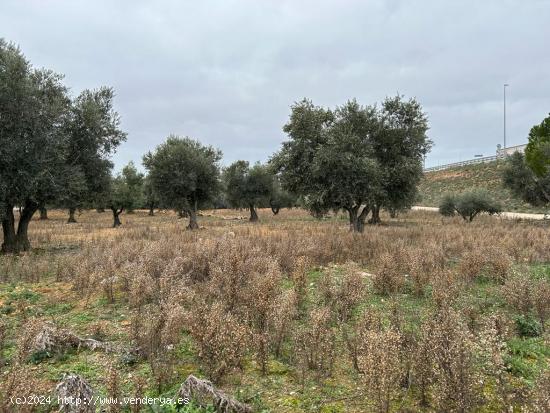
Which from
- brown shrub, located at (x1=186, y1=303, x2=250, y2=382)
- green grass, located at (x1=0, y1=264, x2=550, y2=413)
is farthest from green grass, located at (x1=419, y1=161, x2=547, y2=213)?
brown shrub, located at (x1=186, y1=303, x2=250, y2=382)

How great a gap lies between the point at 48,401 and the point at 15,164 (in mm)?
15159

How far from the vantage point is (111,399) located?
385 cm

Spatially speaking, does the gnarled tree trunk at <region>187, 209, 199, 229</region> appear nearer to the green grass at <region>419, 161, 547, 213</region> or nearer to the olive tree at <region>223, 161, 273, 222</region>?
the olive tree at <region>223, 161, 273, 222</region>

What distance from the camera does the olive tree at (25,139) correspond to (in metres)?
15.8

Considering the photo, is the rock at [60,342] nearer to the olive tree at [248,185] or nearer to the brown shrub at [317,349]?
the brown shrub at [317,349]

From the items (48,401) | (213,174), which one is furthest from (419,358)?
(213,174)

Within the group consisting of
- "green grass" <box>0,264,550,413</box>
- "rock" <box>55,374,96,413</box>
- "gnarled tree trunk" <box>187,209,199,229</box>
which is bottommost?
"green grass" <box>0,264,550,413</box>

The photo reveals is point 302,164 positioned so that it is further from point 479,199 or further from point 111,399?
point 479,199

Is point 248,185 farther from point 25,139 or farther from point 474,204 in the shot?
point 25,139

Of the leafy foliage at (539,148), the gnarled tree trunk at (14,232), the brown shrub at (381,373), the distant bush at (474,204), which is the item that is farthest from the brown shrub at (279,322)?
the distant bush at (474,204)

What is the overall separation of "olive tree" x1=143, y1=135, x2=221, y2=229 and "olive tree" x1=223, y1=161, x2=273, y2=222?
418 inches

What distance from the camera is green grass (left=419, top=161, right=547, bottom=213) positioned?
62.9m

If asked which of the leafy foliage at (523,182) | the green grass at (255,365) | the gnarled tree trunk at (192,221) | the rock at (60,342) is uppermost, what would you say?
the leafy foliage at (523,182)

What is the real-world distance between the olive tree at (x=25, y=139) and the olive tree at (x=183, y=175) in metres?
13.9
